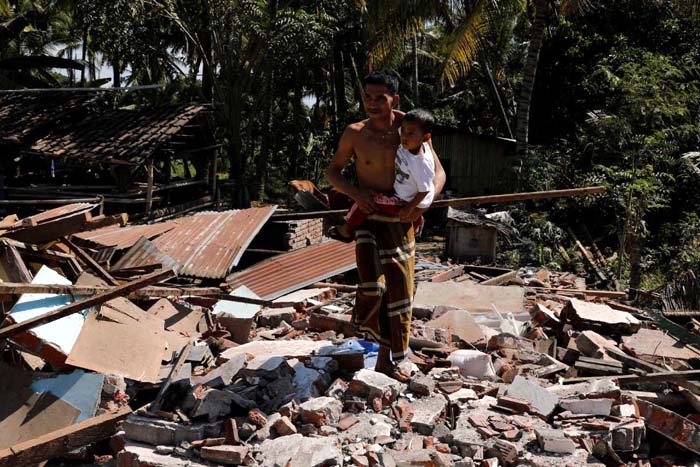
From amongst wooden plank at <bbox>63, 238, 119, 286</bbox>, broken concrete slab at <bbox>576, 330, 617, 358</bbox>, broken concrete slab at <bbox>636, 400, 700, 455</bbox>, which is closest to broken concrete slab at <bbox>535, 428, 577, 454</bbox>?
broken concrete slab at <bbox>636, 400, 700, 455</bbox>

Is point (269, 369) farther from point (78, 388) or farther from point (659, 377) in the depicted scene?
point (659, 377)

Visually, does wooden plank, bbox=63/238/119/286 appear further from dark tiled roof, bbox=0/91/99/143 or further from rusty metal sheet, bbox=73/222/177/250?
dark tiled roof, bbox=0/91/99/143

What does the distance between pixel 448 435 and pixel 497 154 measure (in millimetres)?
14871

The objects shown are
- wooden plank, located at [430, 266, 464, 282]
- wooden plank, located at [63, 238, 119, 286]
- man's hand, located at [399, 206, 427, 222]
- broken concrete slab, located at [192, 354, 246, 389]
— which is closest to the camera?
man's hand, located at [399, 206, 427, 222]

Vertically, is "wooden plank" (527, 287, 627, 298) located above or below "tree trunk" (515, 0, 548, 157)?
below

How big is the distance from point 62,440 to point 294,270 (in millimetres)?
4330

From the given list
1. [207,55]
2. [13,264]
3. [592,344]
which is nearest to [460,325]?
[592,344]

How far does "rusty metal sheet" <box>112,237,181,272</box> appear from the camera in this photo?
6505 millimetres

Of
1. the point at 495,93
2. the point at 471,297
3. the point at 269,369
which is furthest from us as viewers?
the point at 495,93

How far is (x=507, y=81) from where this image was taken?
2278 centimetres

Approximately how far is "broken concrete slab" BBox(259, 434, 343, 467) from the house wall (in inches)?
579

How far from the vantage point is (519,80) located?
884 inches

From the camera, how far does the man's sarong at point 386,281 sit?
4059 millimetres

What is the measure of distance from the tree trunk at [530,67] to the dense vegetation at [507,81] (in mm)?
30
